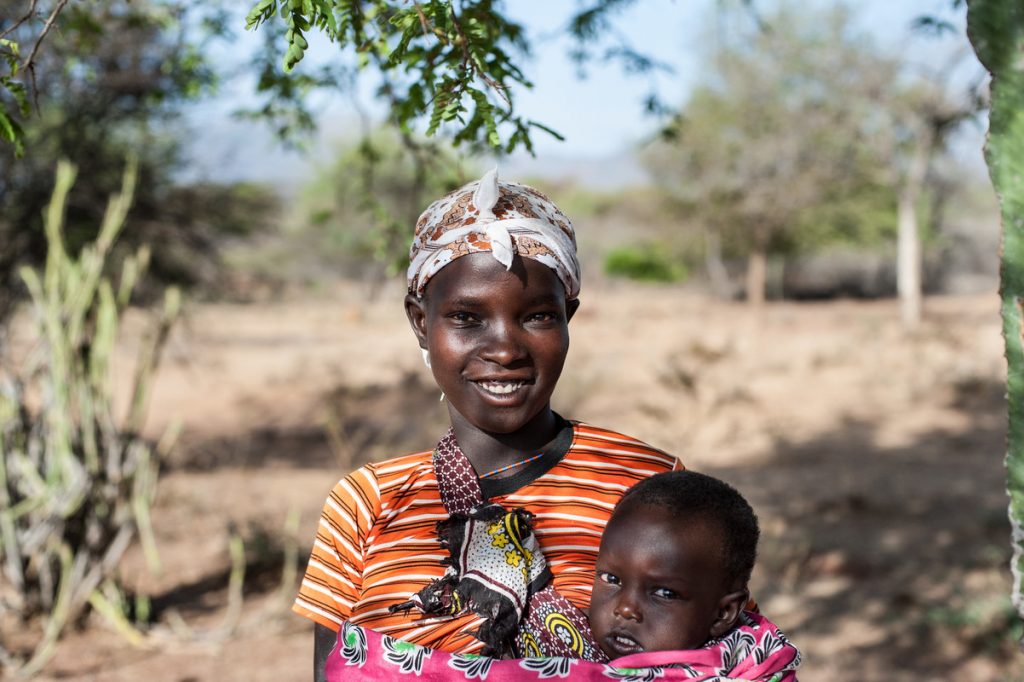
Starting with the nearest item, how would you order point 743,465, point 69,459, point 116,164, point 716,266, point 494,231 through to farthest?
1. point 494,231
2. point 69,459
3. point 116,164
4. point 743,465
5. point 716,266

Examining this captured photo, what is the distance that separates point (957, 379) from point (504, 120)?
503 inches

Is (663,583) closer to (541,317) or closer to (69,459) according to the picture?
(541,317)

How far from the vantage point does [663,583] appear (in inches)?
59.5

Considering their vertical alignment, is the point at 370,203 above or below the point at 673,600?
above

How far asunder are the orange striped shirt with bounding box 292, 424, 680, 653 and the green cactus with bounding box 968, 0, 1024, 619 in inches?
26.9

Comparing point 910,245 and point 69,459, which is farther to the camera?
point 910,245

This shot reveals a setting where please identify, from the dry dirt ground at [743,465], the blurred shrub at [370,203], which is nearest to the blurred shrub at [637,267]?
the blurred shrub at [370,203]

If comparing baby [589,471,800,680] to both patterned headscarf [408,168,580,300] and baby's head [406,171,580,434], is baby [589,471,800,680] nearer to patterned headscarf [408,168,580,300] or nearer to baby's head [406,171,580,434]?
baby's head [406,171,580,434]

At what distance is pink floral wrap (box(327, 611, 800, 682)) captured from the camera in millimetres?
1409

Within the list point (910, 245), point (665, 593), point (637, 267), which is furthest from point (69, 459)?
point (637, 267)

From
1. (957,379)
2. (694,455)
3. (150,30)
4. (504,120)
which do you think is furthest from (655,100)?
(957,379)

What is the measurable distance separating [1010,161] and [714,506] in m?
0.77

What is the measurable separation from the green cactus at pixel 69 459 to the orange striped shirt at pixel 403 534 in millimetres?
3380

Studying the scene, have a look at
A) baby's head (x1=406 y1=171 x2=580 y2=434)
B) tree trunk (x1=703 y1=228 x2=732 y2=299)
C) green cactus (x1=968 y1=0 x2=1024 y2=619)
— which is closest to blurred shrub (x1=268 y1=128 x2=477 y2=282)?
baby's head (x1=406 y1=171 x2=580 y2=434)
